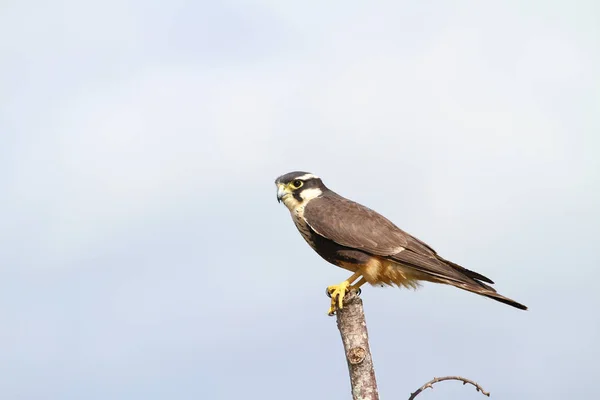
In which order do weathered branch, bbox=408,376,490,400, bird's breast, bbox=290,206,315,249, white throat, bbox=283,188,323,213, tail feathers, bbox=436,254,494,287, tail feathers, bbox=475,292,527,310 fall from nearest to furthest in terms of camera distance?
weathered branch, bbox=408,376,490,400 < tail feathers, bbox=475,292,527,310 < tail feathers, bbox=436,254,494,287 < bird's breast, bbox=290,206,315,249 < white throat, bbox=283,188,323,213

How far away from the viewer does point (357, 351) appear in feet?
18.3

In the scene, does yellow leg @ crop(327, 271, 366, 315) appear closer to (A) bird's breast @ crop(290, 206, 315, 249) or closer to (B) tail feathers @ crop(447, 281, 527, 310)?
(A) bird's breast @ crop(290, 206, 315, 249)

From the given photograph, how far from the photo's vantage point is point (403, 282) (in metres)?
7.34

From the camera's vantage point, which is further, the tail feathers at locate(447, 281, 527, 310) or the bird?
the bird

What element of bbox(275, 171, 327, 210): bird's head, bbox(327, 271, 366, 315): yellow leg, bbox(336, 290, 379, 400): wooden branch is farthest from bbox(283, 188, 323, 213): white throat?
bbox(336, 290, 379, 400): wooden branch

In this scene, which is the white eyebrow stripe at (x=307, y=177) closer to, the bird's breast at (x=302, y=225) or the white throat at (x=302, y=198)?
the white throat at (x=302, y=198)

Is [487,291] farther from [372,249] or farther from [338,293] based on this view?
[338,293]

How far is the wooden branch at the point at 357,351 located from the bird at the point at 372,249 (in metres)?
0.90

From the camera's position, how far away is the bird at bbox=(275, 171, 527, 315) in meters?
7.05

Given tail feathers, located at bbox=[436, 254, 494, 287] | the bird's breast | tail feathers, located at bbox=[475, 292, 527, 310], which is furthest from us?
the bird's breast

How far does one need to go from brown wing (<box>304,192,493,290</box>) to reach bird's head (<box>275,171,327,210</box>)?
9.3 inches

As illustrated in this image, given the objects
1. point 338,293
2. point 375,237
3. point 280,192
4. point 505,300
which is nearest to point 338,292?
point 338,293

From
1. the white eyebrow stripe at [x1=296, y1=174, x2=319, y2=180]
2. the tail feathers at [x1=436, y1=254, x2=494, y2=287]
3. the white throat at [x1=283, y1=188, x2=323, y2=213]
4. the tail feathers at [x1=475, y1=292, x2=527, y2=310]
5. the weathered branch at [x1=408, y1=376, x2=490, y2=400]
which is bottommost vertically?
the weathered branch at [x1=408, y1=376, x2=490, y2=400]

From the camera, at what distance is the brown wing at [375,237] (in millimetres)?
7062
